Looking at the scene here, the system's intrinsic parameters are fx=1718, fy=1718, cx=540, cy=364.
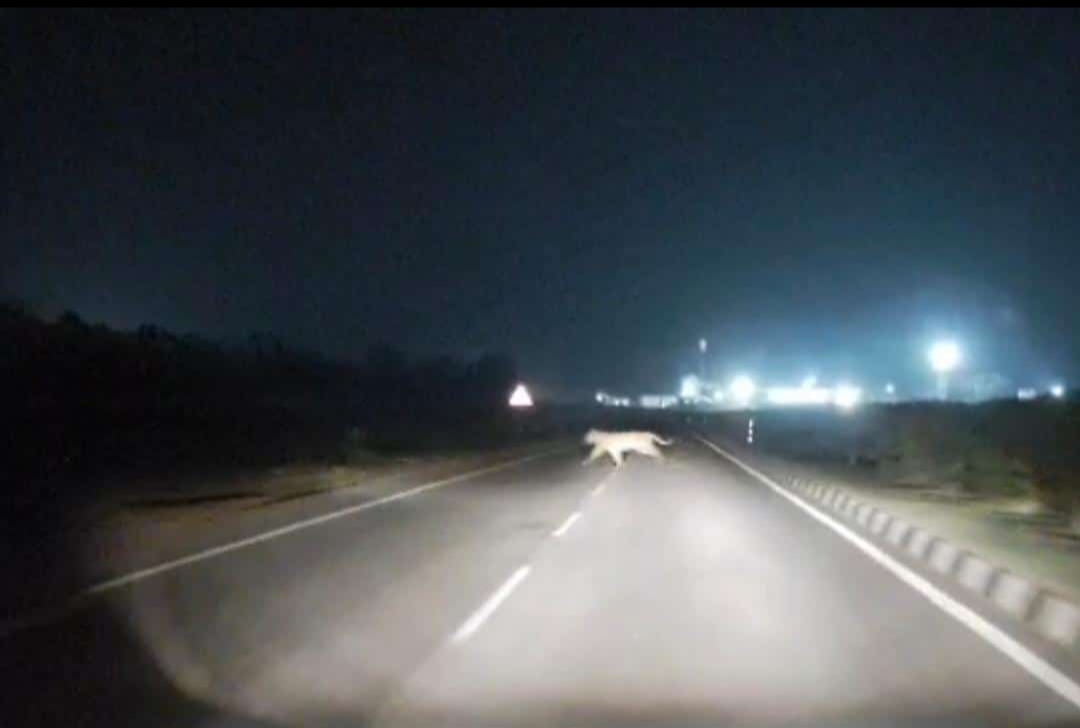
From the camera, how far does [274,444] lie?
216ft

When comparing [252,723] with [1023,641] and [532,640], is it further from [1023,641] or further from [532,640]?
[1023,641]

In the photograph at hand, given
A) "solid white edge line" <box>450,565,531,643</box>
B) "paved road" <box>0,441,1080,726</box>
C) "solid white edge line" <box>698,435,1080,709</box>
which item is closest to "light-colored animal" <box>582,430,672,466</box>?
"solid white edge line" <box>698,435,1080,709</box>

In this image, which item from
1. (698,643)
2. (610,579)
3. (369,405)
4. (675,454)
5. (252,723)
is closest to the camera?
(252,723)

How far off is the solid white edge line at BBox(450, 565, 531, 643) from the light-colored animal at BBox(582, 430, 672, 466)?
132 feet

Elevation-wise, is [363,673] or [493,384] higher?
[493,384]

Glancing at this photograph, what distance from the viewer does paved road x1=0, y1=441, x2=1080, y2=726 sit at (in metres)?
11.7

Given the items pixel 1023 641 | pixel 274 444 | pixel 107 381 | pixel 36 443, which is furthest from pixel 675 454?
pixel 1023 641

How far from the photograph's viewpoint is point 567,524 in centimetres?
3048

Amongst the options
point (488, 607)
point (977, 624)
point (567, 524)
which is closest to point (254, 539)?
point (567, 524)

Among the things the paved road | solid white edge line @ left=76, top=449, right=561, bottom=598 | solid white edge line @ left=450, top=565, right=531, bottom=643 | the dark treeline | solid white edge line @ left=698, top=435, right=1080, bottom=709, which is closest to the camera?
the paved road

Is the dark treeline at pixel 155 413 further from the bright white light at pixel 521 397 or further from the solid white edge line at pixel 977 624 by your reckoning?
the solid white edge line at pixel 977 624

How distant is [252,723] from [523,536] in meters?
16.5

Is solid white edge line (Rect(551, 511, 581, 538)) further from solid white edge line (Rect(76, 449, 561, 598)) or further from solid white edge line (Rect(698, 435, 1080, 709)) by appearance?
solid white edge line (Rect(698, 435, 1080, 709))

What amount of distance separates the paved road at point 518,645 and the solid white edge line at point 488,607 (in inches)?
1.7
